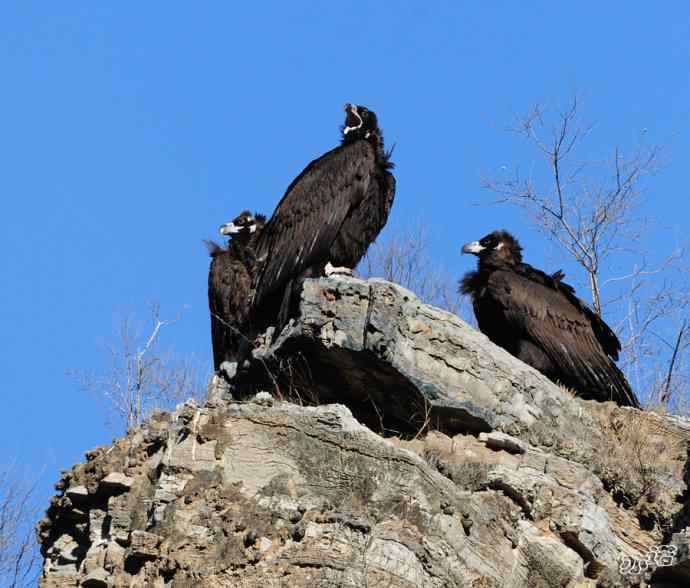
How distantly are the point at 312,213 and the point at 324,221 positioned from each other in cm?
16

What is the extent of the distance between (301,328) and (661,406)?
3.65 metres

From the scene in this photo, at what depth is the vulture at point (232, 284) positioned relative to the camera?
13.1 metres

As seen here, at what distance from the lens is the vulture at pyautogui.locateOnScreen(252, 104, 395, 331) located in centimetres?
1188

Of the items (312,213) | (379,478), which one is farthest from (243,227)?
(379,478)

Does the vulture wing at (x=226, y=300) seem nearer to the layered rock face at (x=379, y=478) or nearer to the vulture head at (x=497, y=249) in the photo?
the layered rock face at (x=379, y=478)

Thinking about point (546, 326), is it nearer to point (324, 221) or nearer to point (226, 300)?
point (324, 221)

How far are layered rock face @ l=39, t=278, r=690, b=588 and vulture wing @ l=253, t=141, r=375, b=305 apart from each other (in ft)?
3.33

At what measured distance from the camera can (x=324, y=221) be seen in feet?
39.7
